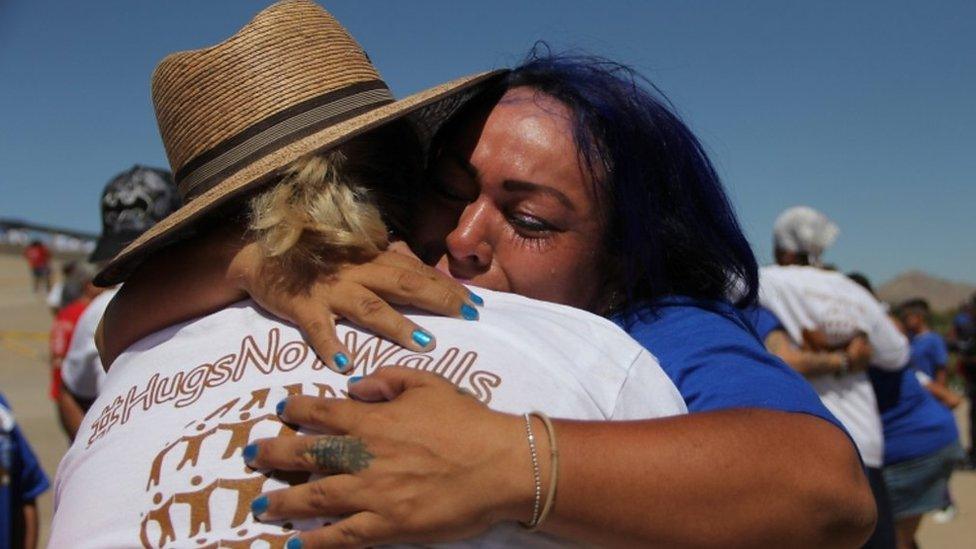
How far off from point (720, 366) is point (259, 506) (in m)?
0.75

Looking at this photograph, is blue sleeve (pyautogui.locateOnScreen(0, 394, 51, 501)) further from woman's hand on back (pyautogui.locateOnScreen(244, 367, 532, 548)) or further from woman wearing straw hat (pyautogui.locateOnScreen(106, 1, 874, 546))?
woman's hand on back (pyautogui.locateOnScreen(244, 367, 532, 548))

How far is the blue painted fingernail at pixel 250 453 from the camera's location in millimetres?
1249

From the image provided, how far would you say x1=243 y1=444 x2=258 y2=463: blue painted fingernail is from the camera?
1.25 metres

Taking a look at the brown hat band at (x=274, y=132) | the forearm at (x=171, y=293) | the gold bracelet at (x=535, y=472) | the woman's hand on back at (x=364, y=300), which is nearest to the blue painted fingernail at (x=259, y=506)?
the woman's hand on back at (x=364, y=300)

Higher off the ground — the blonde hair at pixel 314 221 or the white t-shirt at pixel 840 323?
the blonde hair at pixel 314 221

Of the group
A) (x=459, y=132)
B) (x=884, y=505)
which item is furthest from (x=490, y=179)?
(x=884, y=505)

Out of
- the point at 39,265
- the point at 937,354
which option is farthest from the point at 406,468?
the point at 39,265

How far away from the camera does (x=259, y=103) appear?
5.76ft

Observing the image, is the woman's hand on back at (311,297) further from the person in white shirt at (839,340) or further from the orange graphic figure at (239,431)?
the person in white shirt at (839,340)

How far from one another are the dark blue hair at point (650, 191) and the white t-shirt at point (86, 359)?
3.81 m

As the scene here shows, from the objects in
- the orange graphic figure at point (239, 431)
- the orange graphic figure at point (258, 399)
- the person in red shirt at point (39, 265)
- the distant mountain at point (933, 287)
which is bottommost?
the distant mountain at point (933, 287)

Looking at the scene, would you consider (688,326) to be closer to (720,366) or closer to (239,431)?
(720,366)

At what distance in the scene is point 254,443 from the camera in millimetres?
1257

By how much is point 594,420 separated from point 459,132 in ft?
2.96
